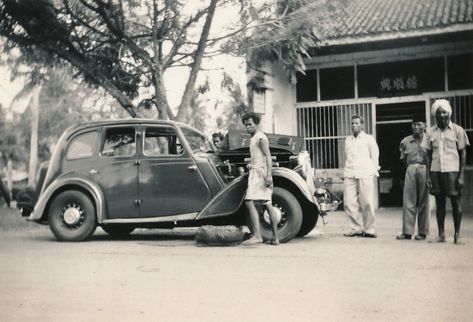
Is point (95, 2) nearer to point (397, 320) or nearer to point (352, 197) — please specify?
point (352, 197)

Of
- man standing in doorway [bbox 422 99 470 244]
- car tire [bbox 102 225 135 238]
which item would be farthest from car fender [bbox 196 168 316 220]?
car tire [bbox 102 225 135 238]

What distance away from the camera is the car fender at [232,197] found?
754 cm

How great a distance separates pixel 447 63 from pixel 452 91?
0.56 meters

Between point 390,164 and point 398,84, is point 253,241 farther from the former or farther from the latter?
point 390,164

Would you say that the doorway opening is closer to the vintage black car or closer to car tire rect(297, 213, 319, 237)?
the vintage black car

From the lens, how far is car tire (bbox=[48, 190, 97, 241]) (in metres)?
8.01

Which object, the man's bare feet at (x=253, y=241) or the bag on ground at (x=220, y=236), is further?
the man's bare feet at (x=253, y=241)

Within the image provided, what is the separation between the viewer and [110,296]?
4578 millimetres

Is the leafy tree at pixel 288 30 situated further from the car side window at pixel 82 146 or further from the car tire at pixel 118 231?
the car tire at pixel 118 231

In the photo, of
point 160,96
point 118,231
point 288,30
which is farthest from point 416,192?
point 160,96

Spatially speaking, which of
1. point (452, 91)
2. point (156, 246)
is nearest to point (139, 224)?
point (156, 246)

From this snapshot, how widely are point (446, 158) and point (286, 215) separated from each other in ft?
6.73

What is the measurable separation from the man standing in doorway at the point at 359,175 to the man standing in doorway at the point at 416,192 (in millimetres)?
561

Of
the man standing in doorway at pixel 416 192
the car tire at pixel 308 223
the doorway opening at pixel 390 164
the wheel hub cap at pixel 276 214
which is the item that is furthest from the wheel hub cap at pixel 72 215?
the doorway opening at pixel 390 164
